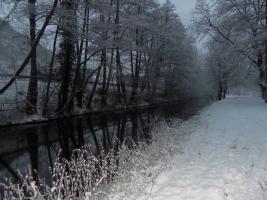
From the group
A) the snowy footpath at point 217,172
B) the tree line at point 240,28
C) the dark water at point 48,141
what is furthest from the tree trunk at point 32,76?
the tree line at point 240,28

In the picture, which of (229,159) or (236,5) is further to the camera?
(236,5)

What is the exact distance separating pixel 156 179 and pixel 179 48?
43.0 metres

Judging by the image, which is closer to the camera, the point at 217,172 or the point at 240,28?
the point at 217,172

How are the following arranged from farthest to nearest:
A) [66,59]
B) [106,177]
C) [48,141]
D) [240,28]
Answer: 1. [240,28]
2. [66,59]
3. [48,141]
4. [106,177]

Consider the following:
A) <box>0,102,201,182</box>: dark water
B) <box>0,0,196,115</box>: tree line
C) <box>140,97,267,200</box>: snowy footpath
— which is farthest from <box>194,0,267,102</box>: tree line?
<box>140,97,267,200</box>: snowy footpath

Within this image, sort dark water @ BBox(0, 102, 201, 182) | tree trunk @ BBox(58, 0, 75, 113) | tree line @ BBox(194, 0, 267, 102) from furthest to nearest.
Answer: tree line @ BBox(194, 0, 267, 102) → tree trunk @ BBox(58, 0, 75, 113) → dark water @ BBox(0, 102, 201, 182)

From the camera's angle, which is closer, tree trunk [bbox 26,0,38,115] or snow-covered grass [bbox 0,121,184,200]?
snow-covered grass [bbox 0,121,184,200]

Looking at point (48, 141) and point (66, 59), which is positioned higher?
point (66, 59)

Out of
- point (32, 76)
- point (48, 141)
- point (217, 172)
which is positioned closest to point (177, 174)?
point (217, 172)

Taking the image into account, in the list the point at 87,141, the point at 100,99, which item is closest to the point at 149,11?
the point at 100,99

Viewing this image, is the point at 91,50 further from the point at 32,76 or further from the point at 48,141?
the point at 48,141

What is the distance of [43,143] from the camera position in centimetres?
1512

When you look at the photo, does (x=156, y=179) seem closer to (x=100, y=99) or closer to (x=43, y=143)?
(x=43, y=143)

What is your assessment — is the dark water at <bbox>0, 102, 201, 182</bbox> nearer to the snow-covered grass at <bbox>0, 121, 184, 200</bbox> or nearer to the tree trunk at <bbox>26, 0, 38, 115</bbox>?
the snow-covered grass at <bbox>0, 121, 184, 200</bbox>
